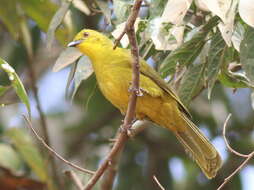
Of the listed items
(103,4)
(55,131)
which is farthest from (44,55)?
(103,4)

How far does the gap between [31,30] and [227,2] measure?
4103 millimetres

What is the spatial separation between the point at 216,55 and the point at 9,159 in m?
2.25

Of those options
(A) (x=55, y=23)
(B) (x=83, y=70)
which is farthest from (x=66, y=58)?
(A) (x=55, y=23)

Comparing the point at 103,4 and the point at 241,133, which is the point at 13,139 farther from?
the point at 241,133

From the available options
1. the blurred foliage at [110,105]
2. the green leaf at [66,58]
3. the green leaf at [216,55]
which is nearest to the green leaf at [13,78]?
the blurred foliage at [110,105]

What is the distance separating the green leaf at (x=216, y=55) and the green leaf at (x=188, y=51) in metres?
0.10

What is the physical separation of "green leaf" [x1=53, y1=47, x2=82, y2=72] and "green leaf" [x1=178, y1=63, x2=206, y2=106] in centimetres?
66

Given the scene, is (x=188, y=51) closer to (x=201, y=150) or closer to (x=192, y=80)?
(x=192, y=80)

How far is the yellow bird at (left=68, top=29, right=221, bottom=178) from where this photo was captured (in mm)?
3941

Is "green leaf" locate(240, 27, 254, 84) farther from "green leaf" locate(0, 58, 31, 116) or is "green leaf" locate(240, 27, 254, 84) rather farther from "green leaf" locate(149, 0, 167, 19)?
"green leaf" locate(0, 58, 31, 116)

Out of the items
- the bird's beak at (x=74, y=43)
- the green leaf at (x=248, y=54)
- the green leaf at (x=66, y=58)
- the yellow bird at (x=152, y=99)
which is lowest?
the yellow bird at (x=152, y=99)

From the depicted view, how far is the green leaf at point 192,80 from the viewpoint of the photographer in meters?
3.70

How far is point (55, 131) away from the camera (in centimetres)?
632

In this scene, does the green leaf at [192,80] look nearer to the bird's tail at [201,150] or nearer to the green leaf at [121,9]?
the bird's tail at [201,150]
